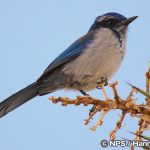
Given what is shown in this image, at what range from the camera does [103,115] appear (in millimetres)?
2316

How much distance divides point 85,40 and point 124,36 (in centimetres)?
74

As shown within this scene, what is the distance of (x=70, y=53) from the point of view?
296 inches

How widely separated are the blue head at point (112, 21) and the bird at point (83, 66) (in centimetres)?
3

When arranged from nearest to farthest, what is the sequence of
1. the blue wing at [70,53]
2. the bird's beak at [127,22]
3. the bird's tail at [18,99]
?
1. the bird's tail at [18,99]
2. the blue wing at [70,53]
3. the bird's beak at [127,22]

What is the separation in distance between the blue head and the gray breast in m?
0.67

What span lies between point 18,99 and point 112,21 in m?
2.69

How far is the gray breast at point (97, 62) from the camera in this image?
22.2 ft

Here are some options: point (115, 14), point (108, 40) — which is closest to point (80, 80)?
point (108, 40)

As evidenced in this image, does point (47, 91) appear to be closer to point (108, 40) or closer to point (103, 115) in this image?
point (108, 40)
